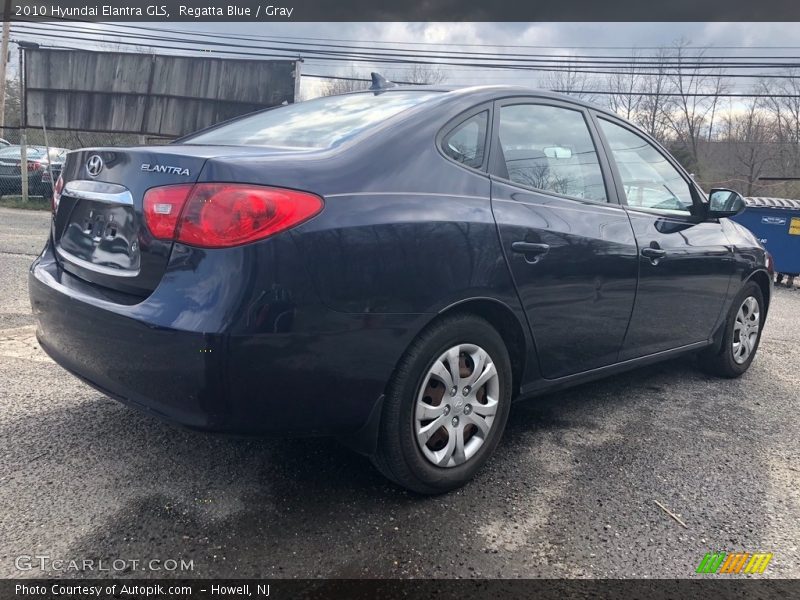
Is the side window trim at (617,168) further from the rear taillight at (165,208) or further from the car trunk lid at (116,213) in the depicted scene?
the rear taillight at (165,208)

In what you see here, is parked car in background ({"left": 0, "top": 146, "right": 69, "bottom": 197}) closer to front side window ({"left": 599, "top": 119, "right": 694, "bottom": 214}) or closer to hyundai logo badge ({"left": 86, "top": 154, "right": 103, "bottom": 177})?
hyundai logo badge ({"left": 86, "top": 154, "right": 103, "bottom": 177})

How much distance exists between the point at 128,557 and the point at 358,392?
90 centimetres

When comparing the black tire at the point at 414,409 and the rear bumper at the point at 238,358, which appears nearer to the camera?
the rear bumper at the point at 238,358

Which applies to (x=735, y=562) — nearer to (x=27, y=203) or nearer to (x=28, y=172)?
(x=27, y=203)

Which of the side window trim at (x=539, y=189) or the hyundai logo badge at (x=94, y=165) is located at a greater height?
the side window trim at (x=539, y=189)

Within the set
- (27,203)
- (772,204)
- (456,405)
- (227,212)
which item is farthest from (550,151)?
(27,203)

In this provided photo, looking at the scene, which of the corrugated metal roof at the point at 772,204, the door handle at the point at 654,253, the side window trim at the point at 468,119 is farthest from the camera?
the corrugated metal roof at the point at 772,204

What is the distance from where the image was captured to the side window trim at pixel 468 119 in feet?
8.25

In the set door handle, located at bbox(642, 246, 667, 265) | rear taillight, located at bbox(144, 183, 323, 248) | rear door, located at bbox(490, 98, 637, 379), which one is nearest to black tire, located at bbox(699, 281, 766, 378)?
door handle, located at bbox(642, 246, 667, 265)

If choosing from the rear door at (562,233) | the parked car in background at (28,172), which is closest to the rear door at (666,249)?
Result: the rear door at (562,233)

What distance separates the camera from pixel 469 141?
104 inches

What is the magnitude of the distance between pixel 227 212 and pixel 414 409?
978 millimetres

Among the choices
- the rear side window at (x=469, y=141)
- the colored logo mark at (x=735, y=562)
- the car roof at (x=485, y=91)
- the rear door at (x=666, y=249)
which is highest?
the car roof at (x=485, y=91)

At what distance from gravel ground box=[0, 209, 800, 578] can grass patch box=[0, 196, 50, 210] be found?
1492 centimetres
